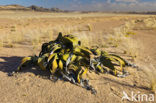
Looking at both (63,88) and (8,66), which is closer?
(63,88)

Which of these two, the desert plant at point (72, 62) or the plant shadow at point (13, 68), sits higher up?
the desert plant at point (72, 62)

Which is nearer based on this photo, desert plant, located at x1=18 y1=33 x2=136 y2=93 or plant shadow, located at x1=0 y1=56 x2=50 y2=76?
desert plant, located at x1=18 y1=33 x2=136 y2=93

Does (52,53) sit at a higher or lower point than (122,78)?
higher

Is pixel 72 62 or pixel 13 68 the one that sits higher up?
pixel 72 62

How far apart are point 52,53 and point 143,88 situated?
1.89 m

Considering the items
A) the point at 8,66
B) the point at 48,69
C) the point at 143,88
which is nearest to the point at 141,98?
the point at 143,88

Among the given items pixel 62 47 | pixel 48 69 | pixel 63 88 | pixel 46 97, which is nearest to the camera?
pixel 46 97

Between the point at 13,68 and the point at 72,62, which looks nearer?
the point at 72,62

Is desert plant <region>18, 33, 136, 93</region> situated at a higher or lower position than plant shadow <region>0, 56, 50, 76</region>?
higher

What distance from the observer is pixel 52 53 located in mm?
2969

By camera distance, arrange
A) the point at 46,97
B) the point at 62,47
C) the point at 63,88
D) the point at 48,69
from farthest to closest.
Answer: the point at 62,47 → the point at 48,69 → the point at 63,88 → the point at 46,97

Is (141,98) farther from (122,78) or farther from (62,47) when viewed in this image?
(62,47)

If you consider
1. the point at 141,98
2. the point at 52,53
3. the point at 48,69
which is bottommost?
the point at 141,98

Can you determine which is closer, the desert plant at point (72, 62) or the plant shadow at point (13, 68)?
the desert plant at point (72, 62)
